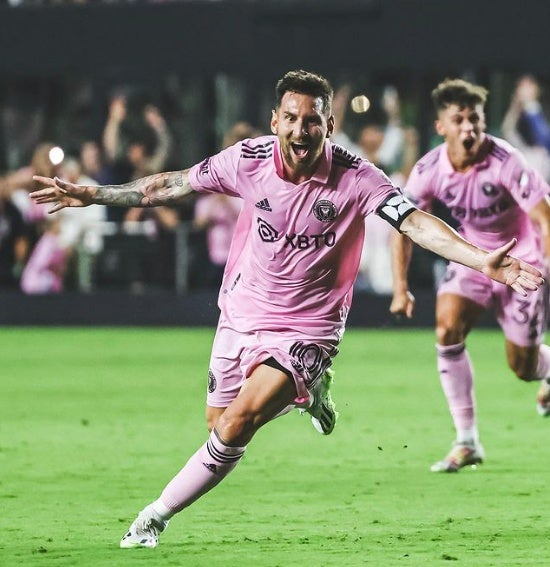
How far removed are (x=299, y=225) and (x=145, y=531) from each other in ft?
4.94

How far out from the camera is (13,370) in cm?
1544

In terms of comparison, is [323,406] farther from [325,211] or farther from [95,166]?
[95,166]

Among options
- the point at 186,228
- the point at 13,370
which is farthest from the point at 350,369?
the point at 186,228

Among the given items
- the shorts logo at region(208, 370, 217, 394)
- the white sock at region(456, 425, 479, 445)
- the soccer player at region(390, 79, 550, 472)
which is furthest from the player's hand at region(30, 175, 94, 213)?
the white sock at region(456, 425, 479, 445)

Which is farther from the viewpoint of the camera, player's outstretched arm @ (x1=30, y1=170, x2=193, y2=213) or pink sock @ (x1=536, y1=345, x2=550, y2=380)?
pink sock @ (x1=536, y1=345, x2=550, y2=380)

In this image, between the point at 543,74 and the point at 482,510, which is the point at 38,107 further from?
the point at 482,510

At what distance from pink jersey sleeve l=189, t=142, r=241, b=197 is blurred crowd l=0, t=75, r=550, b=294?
11872 mm

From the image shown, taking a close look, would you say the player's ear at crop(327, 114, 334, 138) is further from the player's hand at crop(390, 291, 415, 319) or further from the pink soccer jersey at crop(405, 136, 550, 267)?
the pink soccer jersey at crop(405, 136, 550, 267)

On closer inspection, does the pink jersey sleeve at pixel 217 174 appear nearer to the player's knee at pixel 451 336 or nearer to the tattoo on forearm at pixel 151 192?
the tattoo on forearm at pixel 151 192

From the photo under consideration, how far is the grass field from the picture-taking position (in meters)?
6.81

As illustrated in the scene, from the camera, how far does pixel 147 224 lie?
64.6 ft

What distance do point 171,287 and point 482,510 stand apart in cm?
1240

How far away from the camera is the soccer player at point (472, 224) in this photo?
9266 millimetres

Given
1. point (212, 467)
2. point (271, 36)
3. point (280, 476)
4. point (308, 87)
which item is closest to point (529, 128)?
point (271, 36)
